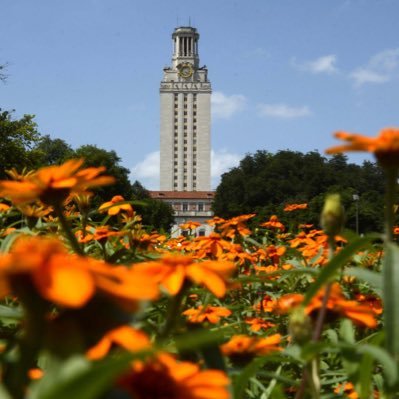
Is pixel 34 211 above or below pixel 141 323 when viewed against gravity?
above

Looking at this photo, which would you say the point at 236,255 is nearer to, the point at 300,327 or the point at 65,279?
the point at 300,327

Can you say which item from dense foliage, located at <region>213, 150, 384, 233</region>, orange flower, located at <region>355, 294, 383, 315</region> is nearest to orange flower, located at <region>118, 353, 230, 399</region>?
orange flower, located at <region>355, 294, 383, 315</region>

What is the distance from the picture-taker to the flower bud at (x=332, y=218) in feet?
2.87

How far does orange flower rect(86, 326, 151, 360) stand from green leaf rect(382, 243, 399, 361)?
0.77 feet

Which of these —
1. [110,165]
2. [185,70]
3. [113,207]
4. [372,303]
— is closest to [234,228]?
[113,207]

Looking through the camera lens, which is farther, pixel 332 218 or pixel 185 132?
pixel 185 132

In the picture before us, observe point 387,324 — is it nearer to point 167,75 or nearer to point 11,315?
point 11,315

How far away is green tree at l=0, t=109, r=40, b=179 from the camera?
52.8ft

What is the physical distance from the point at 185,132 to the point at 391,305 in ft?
224

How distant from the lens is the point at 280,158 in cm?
3862

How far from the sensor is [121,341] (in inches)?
16.9

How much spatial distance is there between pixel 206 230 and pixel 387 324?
192ft

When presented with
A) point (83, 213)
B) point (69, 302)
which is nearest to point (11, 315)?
point (69, 302)

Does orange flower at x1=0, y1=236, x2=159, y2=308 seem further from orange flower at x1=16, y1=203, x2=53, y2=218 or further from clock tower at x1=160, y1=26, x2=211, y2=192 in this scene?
clock tower at x1=160, y1=26, x2=211, y2=192
